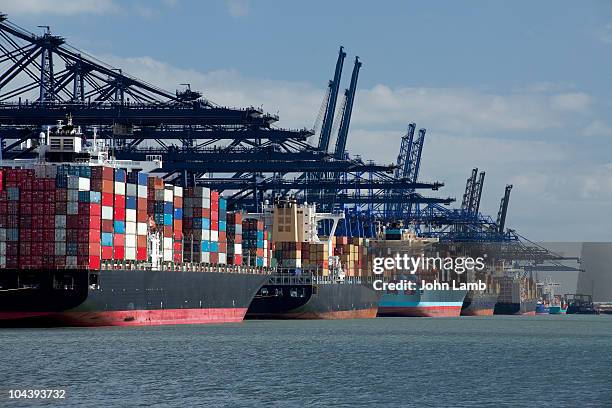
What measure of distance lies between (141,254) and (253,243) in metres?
25.9

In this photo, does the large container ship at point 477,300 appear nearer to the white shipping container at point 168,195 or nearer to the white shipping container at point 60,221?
the white shipping container at point 168,195

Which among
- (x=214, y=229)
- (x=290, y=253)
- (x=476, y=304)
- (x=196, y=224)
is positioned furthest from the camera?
(x=476, y=304)

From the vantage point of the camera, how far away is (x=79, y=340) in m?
66.3

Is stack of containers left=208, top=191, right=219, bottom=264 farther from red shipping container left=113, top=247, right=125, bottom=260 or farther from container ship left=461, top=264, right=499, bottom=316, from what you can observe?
container ship left=461, top=264, right=499, bottom=316

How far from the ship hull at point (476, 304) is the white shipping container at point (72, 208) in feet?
364

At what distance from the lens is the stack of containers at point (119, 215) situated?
78188 mm

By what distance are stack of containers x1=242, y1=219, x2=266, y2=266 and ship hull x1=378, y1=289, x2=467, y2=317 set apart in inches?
1610

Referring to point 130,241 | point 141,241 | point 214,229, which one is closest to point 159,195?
point 141,241

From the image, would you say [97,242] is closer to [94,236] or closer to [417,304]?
[94,236]

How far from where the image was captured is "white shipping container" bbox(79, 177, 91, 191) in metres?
74.4

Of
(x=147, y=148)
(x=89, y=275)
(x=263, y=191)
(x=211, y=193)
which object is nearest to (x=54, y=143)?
(x=89, y=275)

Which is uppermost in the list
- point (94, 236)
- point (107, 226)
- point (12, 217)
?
point (12, 217)

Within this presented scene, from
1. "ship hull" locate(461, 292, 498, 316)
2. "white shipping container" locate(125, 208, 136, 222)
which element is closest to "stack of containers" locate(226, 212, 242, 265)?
"white shipping container" locate(125, 208, 136, 222)

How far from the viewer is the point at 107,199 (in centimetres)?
7669
